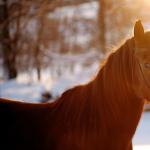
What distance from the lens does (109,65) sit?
9.61ft

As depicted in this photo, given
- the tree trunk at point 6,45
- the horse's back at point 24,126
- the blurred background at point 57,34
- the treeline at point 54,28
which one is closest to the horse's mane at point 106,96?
the horse's back at point 24,126

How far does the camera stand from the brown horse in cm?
284

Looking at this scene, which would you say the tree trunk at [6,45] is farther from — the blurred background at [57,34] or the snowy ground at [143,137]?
the snowy ground at [143,137]

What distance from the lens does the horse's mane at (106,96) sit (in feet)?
9.48

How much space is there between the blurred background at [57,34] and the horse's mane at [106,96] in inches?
320

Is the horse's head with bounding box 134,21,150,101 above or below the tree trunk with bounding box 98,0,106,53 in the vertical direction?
above

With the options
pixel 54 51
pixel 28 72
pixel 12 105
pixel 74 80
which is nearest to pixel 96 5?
pixel 54 51

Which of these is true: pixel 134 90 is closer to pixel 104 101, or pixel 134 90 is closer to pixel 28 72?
pixel 104 101

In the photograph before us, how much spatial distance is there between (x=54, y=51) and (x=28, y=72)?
3.35 feet

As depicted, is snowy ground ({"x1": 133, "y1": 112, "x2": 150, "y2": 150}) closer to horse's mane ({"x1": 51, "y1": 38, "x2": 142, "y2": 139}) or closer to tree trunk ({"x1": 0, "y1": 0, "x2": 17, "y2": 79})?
horse's mane ({"x1": 51, "y1": 38, "x2": 142, "y2": 139})

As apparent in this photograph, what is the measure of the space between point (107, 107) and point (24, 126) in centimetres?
55

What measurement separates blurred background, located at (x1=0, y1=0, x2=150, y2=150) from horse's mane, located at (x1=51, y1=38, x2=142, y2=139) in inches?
320

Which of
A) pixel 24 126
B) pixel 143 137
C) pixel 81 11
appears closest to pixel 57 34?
pixel 81 11

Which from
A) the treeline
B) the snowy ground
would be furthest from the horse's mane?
the treeline
